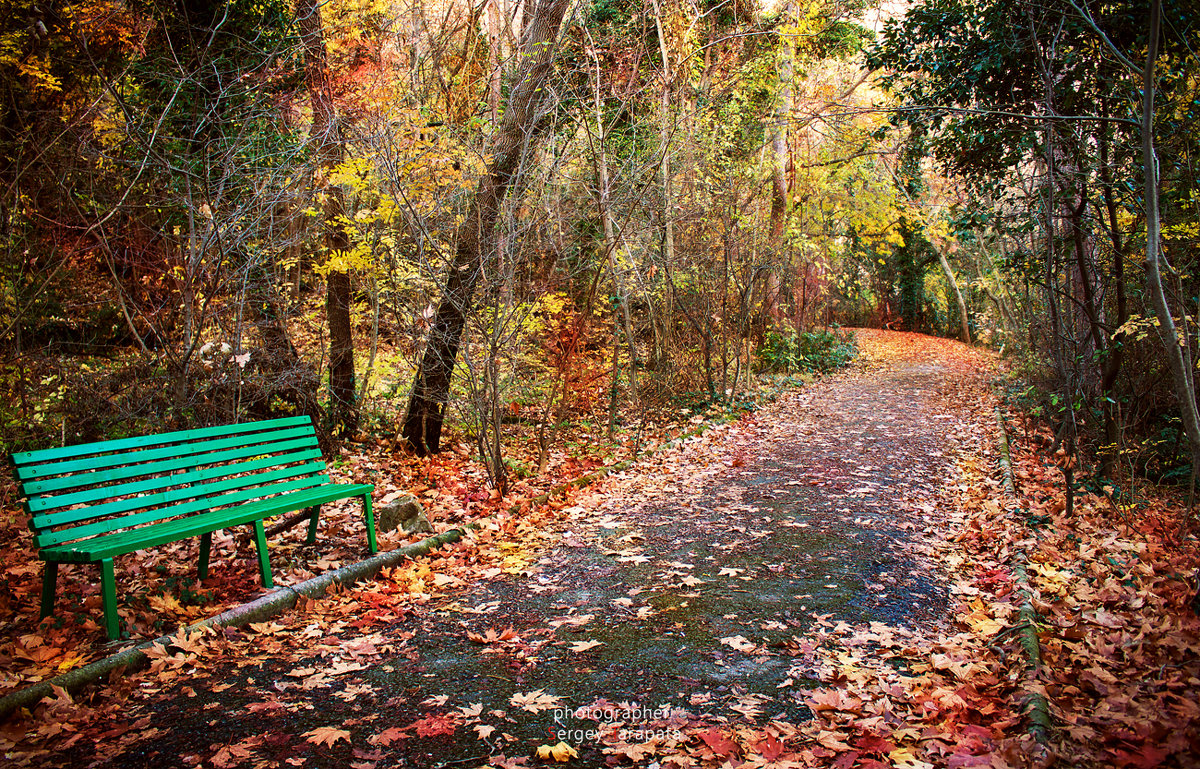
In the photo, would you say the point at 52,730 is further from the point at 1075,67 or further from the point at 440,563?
A: the point at 1075,67

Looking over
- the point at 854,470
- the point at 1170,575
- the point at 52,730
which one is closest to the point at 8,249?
the point at 52,730

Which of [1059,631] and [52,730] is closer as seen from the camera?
[52,730]

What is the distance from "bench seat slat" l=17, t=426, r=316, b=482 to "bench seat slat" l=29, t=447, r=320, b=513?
3.7 inches

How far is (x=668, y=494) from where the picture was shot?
696cm

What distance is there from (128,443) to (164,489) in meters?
0.64

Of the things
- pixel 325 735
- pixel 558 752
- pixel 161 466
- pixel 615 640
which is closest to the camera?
pixel 558 752

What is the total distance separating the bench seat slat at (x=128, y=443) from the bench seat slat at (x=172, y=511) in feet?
1.15

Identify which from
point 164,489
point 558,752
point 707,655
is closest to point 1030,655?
point 707,655

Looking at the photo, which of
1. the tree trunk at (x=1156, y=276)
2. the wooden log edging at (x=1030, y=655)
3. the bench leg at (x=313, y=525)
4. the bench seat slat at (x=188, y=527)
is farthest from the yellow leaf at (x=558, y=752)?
the tree trunk at (x=1156, y=276)

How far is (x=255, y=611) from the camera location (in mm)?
3834

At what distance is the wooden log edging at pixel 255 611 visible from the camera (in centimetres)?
285

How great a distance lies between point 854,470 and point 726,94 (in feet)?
31.5

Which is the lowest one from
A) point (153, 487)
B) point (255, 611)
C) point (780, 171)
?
point (255, 611)

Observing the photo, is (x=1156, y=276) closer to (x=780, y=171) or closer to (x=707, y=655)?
(x=707, y=655)
